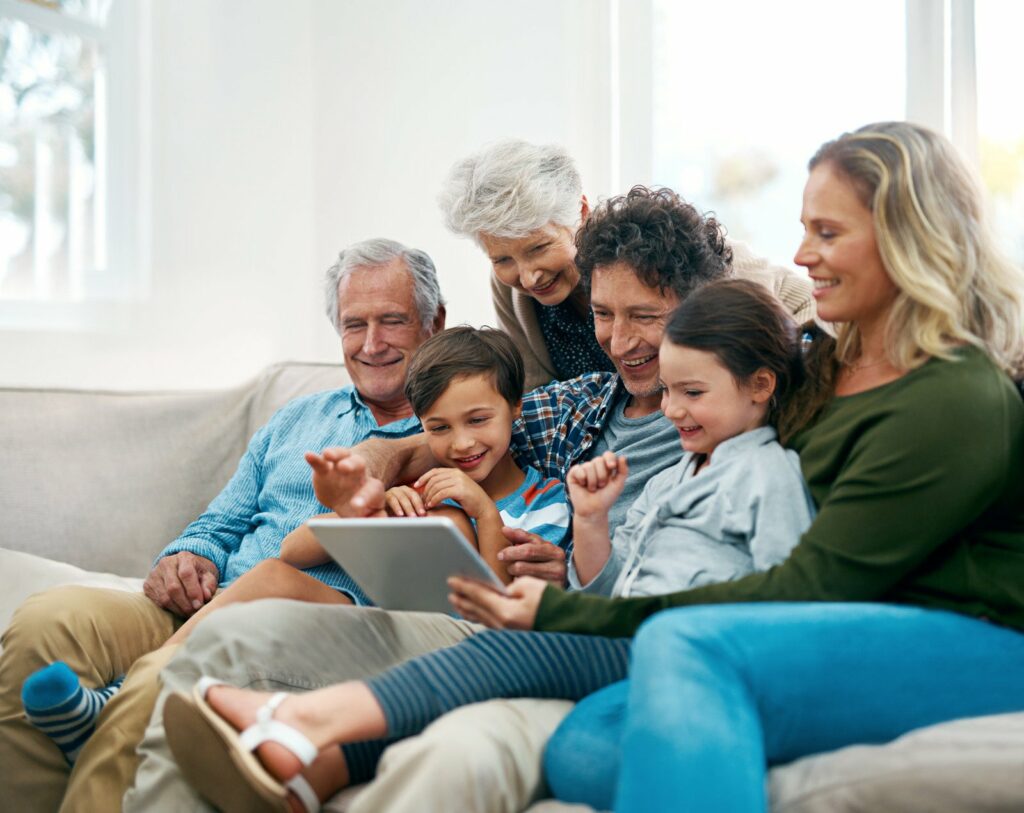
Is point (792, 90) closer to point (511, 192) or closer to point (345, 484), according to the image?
point (511, 192)

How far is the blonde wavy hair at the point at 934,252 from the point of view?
4.67 ft

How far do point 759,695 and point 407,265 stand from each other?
1366mm

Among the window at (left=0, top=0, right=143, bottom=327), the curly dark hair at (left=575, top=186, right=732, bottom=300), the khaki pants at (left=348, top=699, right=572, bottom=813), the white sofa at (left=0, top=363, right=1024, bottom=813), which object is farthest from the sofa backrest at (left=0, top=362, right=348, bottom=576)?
the khaki pants at (left=348, top=699, right=572, bottom=813)

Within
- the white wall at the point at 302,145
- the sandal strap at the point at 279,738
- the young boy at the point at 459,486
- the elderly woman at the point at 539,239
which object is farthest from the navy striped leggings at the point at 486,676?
the white wall at the point at 302,145

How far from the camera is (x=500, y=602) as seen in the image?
4.76 feet

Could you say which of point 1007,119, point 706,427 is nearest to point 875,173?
point 706,427

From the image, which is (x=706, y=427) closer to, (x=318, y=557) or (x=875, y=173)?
(x=875, y=173)

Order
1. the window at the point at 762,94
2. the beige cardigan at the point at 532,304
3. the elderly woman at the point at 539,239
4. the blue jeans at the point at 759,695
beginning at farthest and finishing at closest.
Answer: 1. the window at the point at 762,94
2. the elderly woman at the point at 539,239
3. the beige cardigan at the point at 532,304
4. the blue jeans at the point at 759,695

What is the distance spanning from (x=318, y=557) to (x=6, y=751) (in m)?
0.58

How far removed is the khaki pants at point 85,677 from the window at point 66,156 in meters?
1.31

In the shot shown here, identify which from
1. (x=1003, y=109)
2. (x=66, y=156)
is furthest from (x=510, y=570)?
(x=66, y=156)

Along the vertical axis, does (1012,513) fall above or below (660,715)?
above

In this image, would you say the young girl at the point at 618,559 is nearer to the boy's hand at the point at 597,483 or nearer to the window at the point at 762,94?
the boy's hand at the point at 597,483

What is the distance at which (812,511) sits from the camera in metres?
1.49
